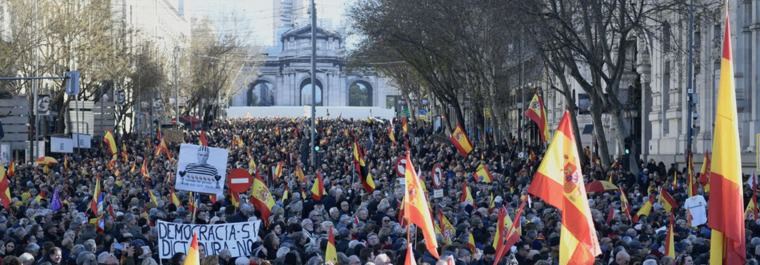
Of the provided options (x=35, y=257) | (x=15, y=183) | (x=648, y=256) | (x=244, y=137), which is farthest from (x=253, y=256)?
(x=244, y=137)

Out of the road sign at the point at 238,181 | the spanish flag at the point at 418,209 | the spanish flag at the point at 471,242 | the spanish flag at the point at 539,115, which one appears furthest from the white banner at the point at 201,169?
the spanish flag at the point at 539,115

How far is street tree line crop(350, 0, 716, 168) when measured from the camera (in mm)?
35750

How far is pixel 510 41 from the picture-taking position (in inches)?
1973

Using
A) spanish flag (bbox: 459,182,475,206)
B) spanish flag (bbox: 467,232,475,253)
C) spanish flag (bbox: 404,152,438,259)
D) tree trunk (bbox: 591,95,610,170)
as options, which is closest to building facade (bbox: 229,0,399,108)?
tree trunk (bbox: 591,95,610,170)

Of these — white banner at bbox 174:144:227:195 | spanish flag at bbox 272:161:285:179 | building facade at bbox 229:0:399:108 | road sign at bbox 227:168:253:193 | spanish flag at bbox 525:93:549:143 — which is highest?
building facade at bbox 229:0:399:108

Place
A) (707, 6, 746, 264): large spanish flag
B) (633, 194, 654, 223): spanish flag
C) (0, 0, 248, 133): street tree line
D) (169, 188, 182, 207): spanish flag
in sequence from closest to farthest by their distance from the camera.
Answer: (707, 6, 746, 264): large spanish flag → (633, 194, 654, 223): spanish flag → (169, 188, 182, 207): spanish flag → (0, 0, 248, 133): street tree line

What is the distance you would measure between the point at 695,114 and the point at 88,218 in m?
24.4

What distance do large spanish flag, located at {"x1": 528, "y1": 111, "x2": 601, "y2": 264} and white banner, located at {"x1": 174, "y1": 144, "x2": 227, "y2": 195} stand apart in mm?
8453

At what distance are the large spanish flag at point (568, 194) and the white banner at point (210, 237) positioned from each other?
4.30 metres

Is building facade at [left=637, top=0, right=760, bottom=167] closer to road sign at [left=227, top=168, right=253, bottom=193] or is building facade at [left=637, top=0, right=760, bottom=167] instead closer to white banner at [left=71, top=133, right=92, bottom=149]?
road sign at [left=227, top=168, right=253, bottom=193]

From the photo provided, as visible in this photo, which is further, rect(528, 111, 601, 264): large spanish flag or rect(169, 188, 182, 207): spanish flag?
rect(169, 188, 182, 207): spanish flag

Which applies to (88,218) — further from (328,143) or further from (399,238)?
(328,143)

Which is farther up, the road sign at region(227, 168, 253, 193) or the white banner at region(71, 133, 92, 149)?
the white banner at region(71, 133, 92, 149)

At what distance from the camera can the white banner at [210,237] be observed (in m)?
14.9
